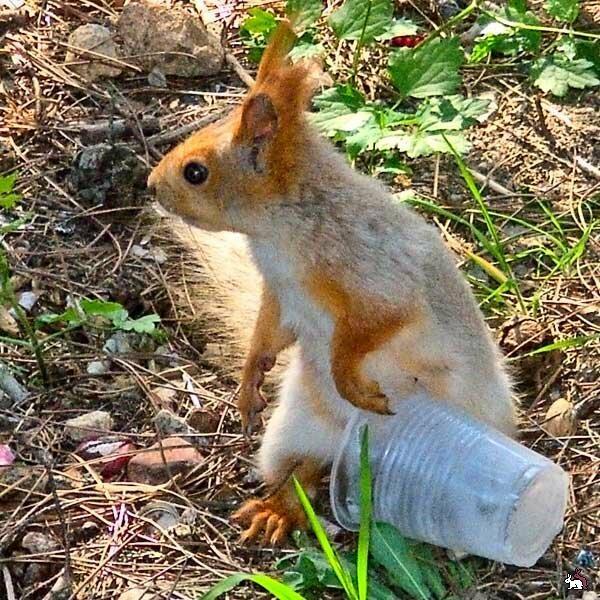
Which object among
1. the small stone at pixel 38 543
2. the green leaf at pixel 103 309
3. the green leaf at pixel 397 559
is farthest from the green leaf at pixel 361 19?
the small stone at pixel 38 543

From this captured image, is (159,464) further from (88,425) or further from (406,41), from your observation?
(406,41)

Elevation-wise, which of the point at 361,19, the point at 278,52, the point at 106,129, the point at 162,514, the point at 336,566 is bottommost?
the point at 162,514

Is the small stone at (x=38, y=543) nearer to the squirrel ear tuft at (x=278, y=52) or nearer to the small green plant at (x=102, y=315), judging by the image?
the small green plant at (x=102, y=315)

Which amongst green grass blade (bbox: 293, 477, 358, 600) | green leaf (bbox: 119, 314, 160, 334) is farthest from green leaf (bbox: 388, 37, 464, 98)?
green grass blade (bbox: 293, 477, 358, 600)

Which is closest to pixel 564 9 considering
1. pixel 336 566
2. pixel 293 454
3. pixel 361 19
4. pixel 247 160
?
pixel 361 19

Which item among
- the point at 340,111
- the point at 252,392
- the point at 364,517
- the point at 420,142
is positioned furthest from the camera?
the point at 340,111

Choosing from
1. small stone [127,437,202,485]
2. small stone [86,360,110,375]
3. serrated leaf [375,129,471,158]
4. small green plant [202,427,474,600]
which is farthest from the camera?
serrated leaf [375,129,471,158]

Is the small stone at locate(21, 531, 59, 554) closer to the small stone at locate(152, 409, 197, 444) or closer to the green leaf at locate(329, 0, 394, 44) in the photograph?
the small stone at locate(152, 409, 197, 444)
